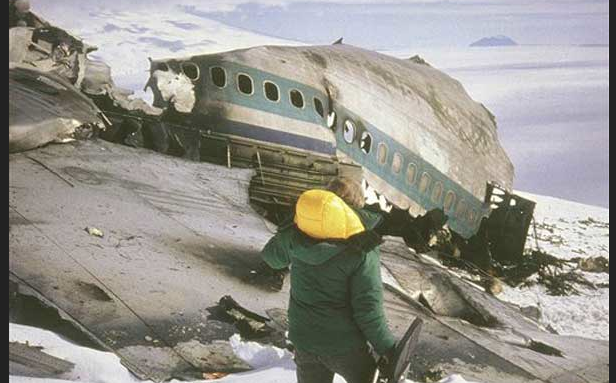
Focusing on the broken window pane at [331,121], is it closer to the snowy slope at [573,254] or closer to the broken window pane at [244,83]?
the broken window pane at [244,83]

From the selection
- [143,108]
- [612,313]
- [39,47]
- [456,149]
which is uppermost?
[39,47]

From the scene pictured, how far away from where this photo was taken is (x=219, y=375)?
349 centimetres

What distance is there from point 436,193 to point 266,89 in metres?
2.03

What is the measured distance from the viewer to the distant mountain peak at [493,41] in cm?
505

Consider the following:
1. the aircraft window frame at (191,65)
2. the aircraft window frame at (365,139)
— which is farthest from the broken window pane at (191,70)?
the aircraft window frame at (365,139)

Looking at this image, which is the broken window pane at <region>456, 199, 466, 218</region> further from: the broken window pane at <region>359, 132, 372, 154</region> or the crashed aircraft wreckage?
the broken window pane at <region>359, 132, 372, 154</region>

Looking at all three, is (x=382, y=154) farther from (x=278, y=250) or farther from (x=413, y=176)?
(x=278, y=250)

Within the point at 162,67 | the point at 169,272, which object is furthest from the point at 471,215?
the point at 169,272

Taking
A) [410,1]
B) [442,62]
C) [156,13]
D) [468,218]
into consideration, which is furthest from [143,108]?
[468,218]

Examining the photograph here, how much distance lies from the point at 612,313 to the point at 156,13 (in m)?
3.81

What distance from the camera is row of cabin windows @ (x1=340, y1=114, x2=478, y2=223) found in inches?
214

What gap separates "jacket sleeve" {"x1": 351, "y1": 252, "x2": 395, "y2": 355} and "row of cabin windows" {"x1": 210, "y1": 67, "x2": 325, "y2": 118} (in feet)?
7.73

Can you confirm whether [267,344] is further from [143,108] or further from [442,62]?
[442,62]

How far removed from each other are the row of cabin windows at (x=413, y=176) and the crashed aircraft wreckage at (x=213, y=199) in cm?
2
